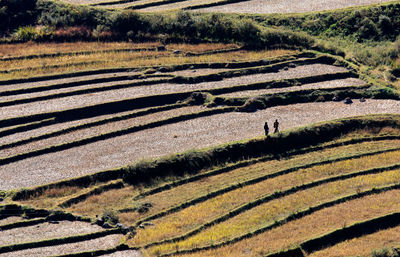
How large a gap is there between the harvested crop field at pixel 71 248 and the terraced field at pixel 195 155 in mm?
135

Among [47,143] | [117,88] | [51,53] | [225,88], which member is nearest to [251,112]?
[225,88]

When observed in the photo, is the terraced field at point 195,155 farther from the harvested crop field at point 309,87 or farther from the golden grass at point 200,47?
the golden grass at point 200,47

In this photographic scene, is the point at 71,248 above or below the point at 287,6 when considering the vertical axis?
below

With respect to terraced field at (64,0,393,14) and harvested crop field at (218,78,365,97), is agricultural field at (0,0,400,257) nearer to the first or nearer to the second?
harvested crop field at (218,78,365,97)

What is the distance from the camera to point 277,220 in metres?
46.7

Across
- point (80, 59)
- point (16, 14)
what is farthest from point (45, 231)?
point (16, 14)

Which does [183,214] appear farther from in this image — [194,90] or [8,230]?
[194,90]

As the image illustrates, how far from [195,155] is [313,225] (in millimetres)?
13171

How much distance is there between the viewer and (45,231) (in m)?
46.3

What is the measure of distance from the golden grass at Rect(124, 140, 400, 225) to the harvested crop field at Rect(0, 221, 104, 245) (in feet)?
11.3

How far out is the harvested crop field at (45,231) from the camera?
148ft

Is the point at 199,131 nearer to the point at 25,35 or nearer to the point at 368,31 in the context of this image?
the point at 25,35

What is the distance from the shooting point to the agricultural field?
1811 inches

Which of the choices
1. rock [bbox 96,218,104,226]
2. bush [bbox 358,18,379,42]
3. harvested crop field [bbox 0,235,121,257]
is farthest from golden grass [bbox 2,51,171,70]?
harvested crop field [bbox 0,235,121,257]
